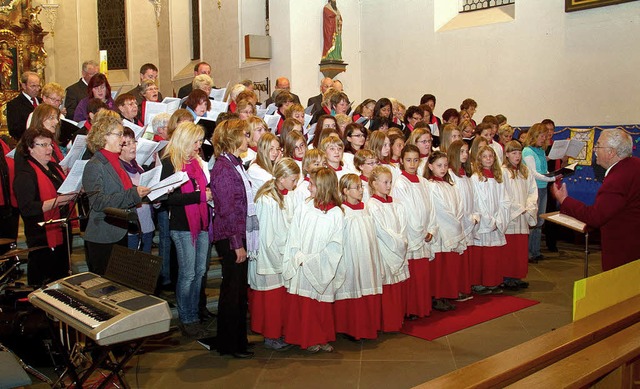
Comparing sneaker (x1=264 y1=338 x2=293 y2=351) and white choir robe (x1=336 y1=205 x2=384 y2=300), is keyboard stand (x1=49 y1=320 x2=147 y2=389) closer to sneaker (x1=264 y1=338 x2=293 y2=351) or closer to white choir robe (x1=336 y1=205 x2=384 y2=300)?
sneaker (x1=264 y1=338 x2=293 y2=351)

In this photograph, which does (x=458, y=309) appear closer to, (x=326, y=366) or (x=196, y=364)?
(x=326, y=366)

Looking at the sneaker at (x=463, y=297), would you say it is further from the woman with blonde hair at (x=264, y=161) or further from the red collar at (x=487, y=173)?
the woman with blonde hair at (x=264, y=161)

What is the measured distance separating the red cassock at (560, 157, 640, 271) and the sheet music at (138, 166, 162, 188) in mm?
2936

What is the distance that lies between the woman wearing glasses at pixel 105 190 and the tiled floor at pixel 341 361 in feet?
3.07

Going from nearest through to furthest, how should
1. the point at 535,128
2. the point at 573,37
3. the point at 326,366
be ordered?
the point at 326,366
the point at 535,128
the point at 573,37

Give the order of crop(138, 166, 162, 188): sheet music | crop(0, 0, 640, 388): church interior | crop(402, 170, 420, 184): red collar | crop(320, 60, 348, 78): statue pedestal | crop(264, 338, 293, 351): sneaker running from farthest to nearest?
crop(320, 60, 348, 78): statue pedestal
crop(402, 170, 420, 184): red collar
crop(264, 338, 293, 351): sneaker
crop(0, 0, 640, 388): church interior
crop(138, 166, 162, 188): sheet music

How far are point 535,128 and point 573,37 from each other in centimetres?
284

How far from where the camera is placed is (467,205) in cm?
639

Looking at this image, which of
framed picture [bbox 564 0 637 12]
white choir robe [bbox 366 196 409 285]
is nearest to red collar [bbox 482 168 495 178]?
white choir robe [bbox 366 196 409 285]

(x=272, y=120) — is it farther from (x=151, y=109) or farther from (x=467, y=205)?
(x=467, y=205)

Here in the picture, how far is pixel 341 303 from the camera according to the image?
533 cm

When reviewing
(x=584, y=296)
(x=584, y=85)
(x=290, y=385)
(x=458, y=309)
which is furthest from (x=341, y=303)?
(x=584, y=85)

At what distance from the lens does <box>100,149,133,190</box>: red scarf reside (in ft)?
15.7

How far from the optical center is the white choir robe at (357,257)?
5.21 metres
